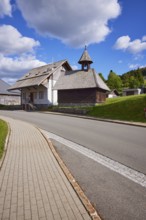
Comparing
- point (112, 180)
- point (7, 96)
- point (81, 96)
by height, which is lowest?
point (112, 180)

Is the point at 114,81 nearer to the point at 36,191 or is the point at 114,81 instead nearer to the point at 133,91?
the point at 133,91

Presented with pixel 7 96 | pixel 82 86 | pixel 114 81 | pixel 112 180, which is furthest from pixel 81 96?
pixel 114 81

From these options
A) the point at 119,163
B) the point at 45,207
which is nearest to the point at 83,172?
the point at 119,163

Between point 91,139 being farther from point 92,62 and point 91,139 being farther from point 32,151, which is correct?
point 92,62

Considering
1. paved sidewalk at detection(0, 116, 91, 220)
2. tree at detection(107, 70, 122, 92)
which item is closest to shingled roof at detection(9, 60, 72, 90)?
paved sidewalk at detection(0, 116, 91, 220)

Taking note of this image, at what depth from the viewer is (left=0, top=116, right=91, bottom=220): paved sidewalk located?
418 centimetres

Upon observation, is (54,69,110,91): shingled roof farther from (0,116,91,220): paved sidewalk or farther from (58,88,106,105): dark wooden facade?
(0,116,91,220): paved sidewalk

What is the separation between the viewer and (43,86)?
39.9 meters

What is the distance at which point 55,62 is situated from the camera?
4422cm

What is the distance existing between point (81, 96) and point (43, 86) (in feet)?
28.4

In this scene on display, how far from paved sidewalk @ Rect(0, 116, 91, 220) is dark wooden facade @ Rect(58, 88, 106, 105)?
86.0 ft

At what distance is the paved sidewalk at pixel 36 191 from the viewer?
4176mm

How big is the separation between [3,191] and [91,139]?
7.63 meters

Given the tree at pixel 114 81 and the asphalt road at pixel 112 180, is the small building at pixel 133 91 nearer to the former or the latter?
the tree at pixel 114 81
